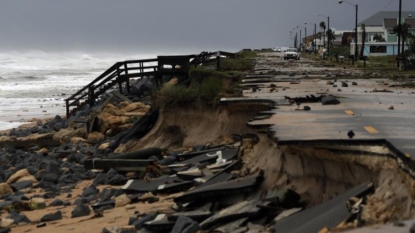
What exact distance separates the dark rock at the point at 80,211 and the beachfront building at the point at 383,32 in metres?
88.8

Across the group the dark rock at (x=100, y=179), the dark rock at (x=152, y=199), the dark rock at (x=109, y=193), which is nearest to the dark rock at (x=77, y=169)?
the dark rock at (x=100, y=179)

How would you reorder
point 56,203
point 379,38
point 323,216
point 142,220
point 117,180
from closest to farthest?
point 323,216 → point 142,220 → point 56,203 → point 117,180 → point 379,38

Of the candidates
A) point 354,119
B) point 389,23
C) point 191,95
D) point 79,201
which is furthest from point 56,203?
point 389,23

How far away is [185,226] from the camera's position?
7578 millimetres

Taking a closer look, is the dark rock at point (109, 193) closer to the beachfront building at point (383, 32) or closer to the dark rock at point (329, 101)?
the dark rock at point (329, 101)

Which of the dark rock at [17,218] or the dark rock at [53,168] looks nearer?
the dark rock at [17,218]

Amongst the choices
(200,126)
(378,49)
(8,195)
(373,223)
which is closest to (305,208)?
(373,223)

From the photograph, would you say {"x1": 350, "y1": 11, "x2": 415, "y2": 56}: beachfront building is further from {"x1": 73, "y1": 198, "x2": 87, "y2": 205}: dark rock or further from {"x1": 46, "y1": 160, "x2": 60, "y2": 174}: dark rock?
{"x1": 73, "y1": 198, "x2": 87, "y2": 205}: dark rock

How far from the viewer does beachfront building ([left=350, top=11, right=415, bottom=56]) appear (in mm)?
104562

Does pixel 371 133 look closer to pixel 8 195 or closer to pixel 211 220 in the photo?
pixel 211 220

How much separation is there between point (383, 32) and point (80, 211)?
113131mm

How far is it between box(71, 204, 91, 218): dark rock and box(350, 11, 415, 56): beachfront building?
88.8 m

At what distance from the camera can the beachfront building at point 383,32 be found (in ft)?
343

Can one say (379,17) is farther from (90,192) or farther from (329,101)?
(90,192)
